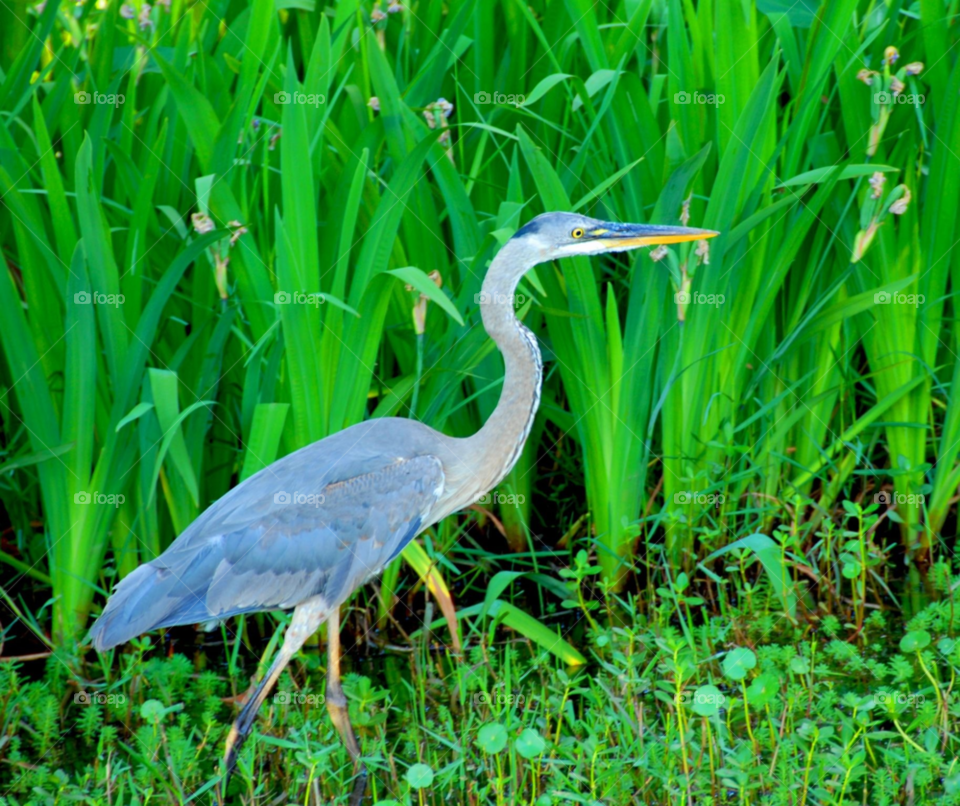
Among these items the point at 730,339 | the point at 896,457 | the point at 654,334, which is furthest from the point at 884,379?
the point at 654,334

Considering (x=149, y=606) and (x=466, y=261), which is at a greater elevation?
(x=466, y=261)

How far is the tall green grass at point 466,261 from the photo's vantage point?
3793mm

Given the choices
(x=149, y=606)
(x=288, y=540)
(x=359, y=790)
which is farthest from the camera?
(x=288, y=540)

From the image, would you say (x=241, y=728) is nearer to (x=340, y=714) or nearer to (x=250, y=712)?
(x=250, y=712)

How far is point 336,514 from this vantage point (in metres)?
3.62

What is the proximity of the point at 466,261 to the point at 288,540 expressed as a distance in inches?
46.9

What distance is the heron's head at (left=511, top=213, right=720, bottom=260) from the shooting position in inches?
147

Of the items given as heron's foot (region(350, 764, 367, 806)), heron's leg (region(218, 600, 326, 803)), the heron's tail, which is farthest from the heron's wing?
heron's foot (region(350, 764, 367, 806))

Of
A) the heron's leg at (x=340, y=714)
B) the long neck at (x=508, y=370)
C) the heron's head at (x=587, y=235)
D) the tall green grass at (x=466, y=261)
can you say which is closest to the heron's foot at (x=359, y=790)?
the heron's leg at (x=340, y=714)

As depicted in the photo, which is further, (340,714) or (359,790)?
(340,714)

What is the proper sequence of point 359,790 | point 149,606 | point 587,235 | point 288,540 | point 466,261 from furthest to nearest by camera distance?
point 466,261, point 587,235, point 288,540, point 149,606, point 359,790

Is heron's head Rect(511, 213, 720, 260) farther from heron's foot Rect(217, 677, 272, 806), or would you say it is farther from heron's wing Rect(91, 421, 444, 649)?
heron's foot Rect(217, 677, 272, 806)

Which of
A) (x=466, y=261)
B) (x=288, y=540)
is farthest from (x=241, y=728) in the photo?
(x=466, y=261)

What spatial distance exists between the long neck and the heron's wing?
0.90ft
